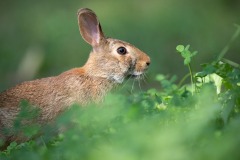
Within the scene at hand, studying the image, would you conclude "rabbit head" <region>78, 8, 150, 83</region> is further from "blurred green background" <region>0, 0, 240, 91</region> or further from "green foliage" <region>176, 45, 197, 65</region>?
"blurred green background" <region>0, 0, 240, 91</region>

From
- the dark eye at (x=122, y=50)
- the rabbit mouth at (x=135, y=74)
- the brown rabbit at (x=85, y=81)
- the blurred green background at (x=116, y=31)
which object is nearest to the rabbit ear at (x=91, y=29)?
the brown rabbit at (x=85, y=81)

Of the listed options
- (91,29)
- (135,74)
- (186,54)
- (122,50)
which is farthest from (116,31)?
(186,54)

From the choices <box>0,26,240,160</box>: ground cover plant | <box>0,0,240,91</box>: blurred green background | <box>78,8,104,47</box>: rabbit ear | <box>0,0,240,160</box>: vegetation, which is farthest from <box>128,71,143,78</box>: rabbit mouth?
<box>0,0,240,91</box>: blurred green background

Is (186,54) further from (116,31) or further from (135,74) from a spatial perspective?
(116,31)

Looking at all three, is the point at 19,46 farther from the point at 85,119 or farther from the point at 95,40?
the point at 85,119

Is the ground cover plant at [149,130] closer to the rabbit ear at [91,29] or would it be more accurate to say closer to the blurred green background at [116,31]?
the rabbit ear at [91,29]

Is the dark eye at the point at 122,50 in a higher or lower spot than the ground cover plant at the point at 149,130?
higher
